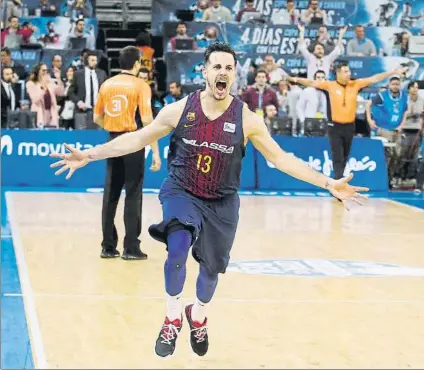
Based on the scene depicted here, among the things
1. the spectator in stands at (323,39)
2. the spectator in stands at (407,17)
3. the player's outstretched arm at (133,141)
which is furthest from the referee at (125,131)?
the spectator in stands at (407,17)

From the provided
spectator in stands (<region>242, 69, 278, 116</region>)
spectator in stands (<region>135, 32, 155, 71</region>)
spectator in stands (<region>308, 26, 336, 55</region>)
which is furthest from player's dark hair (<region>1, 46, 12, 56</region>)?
spectator in stands (<region>308, 26, 336, 55</region>)

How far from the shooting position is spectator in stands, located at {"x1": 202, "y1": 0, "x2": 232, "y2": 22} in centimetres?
2380

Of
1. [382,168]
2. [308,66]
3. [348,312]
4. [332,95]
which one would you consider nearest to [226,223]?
[348,312]

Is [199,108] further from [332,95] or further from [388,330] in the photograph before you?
[332,95]

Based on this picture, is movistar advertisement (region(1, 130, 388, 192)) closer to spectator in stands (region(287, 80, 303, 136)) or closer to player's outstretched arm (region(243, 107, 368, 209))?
spectator in stands (region(287, 80, 303, 136))

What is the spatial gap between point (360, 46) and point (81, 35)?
21.6 ft

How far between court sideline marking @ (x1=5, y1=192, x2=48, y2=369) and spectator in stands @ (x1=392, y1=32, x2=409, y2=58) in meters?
13.2

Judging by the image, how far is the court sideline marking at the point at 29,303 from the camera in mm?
6438

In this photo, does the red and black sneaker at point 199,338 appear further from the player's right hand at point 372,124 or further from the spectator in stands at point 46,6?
the spectator in stands at point 46,6

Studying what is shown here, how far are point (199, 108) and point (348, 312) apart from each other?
2.48m

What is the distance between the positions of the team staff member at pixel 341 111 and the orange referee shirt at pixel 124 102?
729 centimetres

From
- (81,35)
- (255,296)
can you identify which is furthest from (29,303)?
(81,35)

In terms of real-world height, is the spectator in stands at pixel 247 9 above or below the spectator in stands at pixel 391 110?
above

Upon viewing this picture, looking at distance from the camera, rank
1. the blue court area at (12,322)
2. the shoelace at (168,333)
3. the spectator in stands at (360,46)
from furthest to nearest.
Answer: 1. the spectator in stands at (360,46)
2. the shoelace at (168,333)
3. the blue court area at (12,322)
